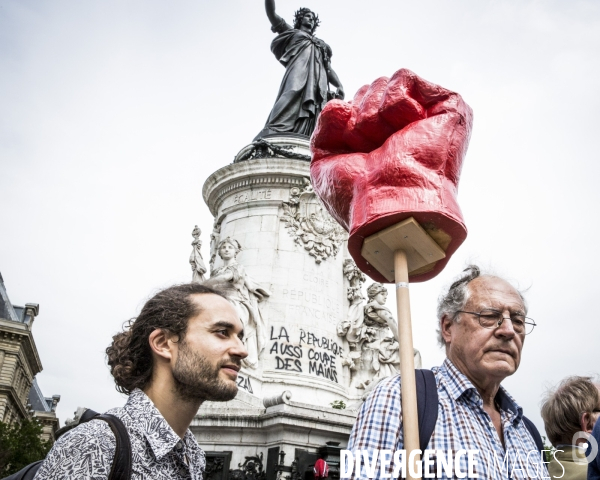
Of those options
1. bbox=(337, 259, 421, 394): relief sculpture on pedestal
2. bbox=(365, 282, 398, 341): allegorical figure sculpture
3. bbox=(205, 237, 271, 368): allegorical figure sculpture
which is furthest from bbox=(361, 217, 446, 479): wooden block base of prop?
bbox=(365, 282, 398, 341): allegorical figure sculpture

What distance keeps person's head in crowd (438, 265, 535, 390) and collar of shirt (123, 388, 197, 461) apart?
4.49 ft

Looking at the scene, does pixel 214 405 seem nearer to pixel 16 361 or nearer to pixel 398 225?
pixel 398 225

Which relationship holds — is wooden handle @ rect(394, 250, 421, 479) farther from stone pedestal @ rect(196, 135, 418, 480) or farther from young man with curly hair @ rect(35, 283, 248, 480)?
stone pedestal @ rect(196, 135, 418, 480)

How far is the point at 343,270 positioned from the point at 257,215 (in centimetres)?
212

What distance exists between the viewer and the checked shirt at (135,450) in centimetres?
186

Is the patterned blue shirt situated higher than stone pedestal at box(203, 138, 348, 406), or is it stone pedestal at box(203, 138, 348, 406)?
stone pedestal at box(203, 138, 348, 406)

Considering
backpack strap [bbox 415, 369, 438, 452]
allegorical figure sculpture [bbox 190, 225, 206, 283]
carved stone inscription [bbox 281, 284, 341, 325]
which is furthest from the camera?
allegorical figure sculpture [bbox 190, 225, 206, 283]

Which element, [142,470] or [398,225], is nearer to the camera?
[142,470]

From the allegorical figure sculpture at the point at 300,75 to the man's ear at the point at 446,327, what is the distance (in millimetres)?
11409

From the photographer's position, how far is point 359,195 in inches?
115

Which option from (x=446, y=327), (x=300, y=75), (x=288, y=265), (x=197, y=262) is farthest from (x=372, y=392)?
(x=300, y=75)

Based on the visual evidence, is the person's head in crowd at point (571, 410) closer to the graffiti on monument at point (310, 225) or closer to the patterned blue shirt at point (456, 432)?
the patterned blue shirt at point (456, 432)

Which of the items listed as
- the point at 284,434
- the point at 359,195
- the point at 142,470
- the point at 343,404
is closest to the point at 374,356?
the point at 343,404

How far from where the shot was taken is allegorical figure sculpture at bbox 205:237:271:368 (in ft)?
31.4
